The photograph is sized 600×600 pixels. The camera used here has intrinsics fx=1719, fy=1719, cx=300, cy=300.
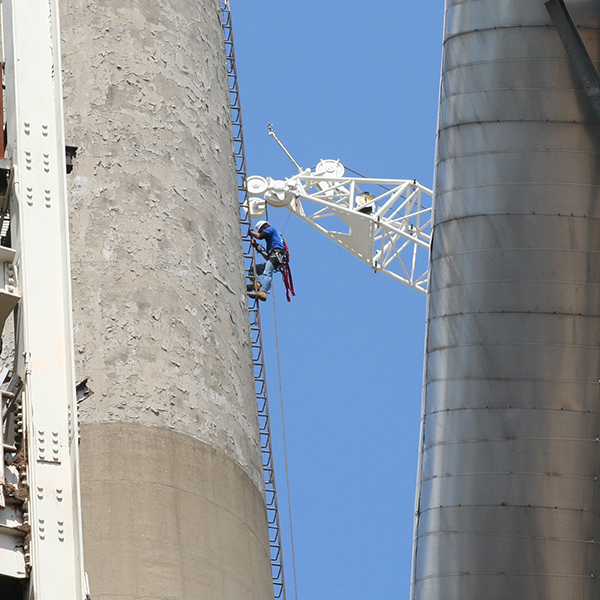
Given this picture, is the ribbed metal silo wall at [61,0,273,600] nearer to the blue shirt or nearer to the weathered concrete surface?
the weathered concrete surface

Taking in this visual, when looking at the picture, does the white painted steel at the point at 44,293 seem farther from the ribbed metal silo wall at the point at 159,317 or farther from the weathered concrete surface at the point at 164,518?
the weathered concrete surface at the point at 164,518

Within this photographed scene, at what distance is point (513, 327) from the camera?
37.2 meters

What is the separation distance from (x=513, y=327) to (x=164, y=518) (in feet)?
46.3

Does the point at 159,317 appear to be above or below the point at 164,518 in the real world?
above

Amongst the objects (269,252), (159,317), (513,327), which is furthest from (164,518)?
(269,252)

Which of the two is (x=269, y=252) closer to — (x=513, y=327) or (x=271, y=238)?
(x=271, y=238)

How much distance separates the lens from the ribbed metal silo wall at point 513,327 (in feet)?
117

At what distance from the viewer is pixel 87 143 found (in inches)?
1096

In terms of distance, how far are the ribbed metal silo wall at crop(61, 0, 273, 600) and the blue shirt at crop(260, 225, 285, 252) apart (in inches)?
623

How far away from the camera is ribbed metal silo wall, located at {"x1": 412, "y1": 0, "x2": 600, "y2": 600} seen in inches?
1407

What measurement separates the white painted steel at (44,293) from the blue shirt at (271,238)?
2551cm

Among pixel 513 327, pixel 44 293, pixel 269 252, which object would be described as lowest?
pixel 44 293

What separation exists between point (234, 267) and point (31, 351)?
35.9 ft

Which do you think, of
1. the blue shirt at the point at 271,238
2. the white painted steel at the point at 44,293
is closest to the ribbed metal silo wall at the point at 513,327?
the blue shirt at the point at 271,238
